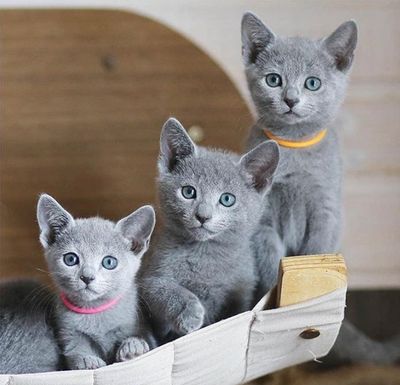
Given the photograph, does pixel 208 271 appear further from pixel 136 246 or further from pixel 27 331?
pixel 27 331

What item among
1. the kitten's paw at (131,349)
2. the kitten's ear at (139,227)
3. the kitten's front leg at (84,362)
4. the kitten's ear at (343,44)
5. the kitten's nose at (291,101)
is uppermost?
the kitten's ear at (343,44)

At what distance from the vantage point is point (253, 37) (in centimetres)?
112

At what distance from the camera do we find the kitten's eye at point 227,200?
102 centimetres

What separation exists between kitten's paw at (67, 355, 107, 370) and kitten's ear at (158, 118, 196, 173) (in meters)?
0.27

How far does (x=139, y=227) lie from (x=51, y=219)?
12 cm

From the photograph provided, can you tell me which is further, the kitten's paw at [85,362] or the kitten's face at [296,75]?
the kitten's face at [296,75]

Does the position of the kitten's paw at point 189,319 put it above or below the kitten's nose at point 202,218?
below

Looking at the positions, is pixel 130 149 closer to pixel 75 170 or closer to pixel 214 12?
pixel 75 170

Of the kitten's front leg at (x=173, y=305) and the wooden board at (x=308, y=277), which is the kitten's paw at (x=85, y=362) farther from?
the wooden board at (x=308, y=277)

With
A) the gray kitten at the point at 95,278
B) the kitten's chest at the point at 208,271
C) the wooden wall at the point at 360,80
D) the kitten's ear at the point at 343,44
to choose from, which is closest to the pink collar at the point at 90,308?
the gray kitten at the point at 95,278

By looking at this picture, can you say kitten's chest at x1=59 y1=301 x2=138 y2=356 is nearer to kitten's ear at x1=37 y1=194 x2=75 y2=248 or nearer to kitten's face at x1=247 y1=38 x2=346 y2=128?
kitten's ear at x1=37 y1=194 x2=75 y2=248

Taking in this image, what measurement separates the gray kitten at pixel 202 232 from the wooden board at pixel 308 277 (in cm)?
10

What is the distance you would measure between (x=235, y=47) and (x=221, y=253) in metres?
0.91

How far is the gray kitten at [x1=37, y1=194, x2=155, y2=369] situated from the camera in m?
0.99
